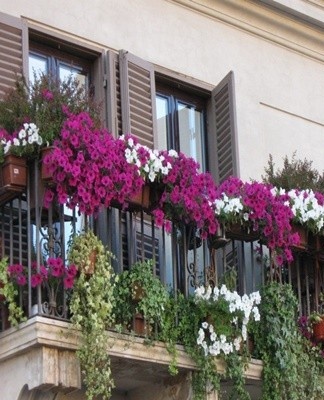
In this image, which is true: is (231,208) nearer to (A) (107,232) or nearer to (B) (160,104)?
(A) (107,232)

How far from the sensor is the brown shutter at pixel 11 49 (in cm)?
1208

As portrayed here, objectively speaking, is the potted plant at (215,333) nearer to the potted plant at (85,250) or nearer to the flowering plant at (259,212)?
the flowering plant at (259,212)

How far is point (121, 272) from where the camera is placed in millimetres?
11477

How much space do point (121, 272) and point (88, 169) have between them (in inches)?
35.8

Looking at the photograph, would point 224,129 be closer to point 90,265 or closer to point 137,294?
point 137,294

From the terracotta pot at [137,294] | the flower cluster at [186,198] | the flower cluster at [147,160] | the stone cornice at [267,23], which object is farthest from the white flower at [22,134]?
the stone cornice at [267,23]

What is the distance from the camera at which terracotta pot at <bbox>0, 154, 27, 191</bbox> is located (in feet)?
35.9

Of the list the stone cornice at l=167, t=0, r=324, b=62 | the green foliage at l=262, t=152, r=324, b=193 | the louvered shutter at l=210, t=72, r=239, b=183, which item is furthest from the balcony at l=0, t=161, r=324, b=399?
the stone cornice at l=167, t=0, r=324, b=62

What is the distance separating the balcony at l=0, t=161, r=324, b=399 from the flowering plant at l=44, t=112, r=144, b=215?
18 centimetres

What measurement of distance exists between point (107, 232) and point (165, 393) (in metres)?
1.27

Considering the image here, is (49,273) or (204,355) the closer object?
(49,273)

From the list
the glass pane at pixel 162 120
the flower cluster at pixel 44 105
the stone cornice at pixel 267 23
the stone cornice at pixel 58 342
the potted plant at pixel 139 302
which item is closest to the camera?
the stone cornice at pixel 58 342

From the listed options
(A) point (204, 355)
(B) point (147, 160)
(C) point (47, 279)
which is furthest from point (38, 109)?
(A) point (204, 355)

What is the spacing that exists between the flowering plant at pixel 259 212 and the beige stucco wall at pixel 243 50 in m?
1.49
